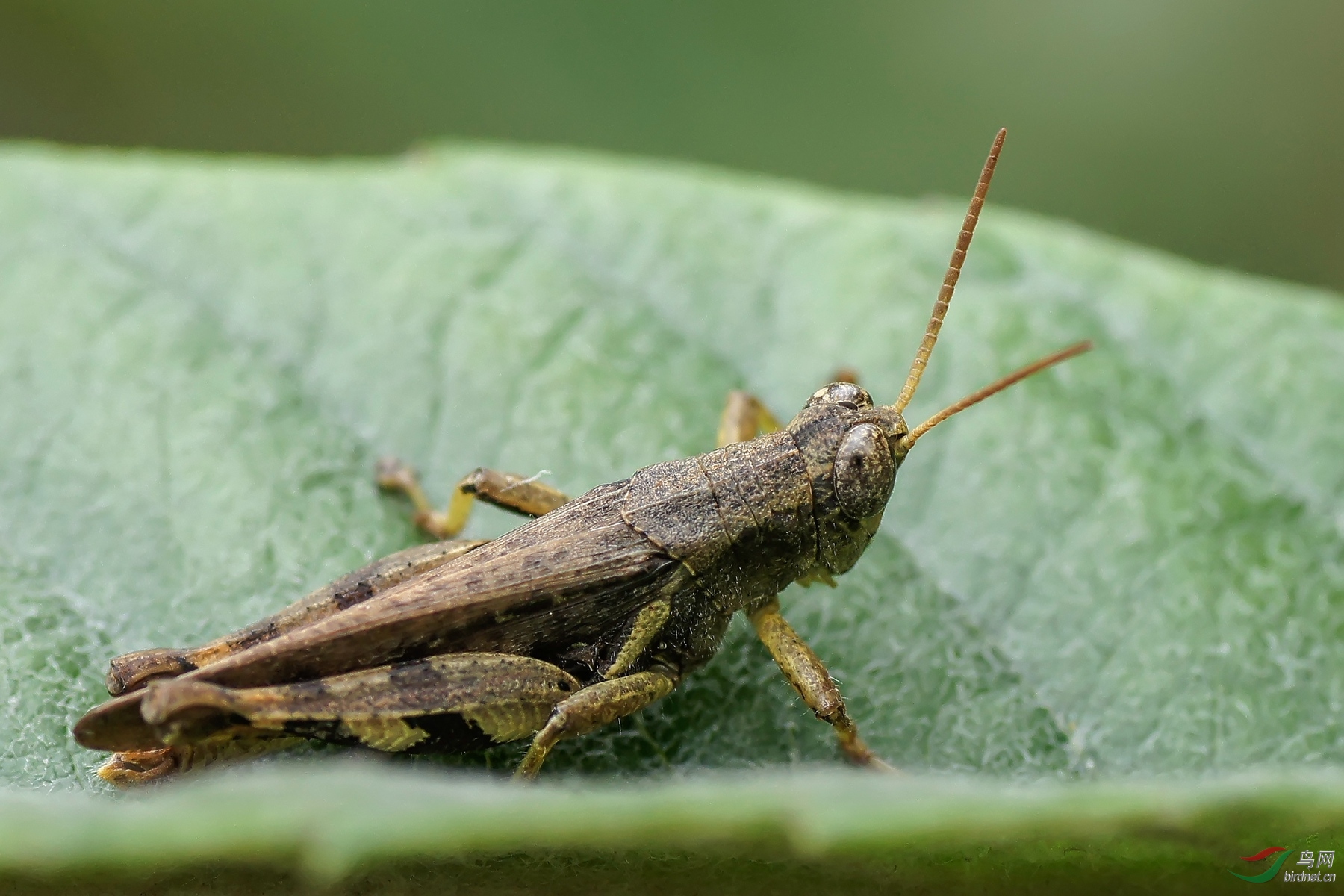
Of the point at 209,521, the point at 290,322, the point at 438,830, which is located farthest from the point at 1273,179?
the point at 438,830

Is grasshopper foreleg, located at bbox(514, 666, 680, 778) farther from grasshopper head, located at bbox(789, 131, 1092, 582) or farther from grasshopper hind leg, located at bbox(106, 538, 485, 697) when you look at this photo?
grasshopper head, located at bbox(789, 131, 1092, 582)

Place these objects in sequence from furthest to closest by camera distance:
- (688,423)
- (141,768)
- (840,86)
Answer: (840,86), (688,423), (141,768)

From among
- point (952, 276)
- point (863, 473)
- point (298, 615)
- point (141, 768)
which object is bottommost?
point (141, 768)

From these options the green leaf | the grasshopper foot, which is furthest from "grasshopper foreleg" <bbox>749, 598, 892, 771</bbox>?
the grasshopper foot

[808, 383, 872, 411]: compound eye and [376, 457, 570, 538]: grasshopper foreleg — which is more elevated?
[808, 383, 872, 411]: compound eye

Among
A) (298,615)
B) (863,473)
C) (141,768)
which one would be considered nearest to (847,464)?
(863,473)

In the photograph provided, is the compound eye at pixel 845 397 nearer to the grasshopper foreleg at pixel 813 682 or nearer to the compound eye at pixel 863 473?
the compound eye at pixel 863 473

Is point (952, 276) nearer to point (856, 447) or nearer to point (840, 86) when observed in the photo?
point (856, 447)
